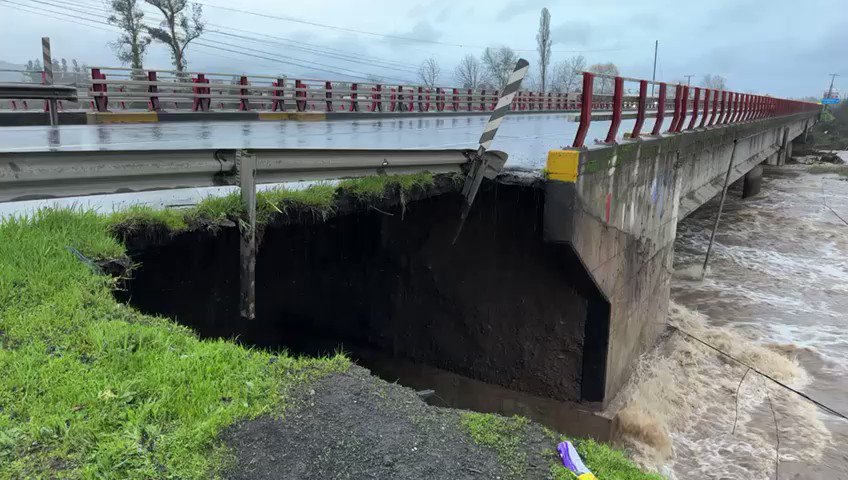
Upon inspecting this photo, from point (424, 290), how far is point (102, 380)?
21.3ft

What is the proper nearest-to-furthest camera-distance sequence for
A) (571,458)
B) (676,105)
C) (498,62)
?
1. (571,458)
2. (676,105)
3. (498,62)

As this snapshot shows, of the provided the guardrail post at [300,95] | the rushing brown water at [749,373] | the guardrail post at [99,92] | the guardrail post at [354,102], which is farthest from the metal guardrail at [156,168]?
the guardrail post at [354,102]

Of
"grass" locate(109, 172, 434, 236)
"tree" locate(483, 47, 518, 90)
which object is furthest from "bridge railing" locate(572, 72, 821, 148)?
"tree" locate(483, 47, 518, 90)

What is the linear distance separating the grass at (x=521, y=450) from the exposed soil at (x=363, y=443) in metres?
0.03

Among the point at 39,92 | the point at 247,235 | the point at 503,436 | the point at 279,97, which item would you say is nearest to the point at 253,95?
the point at 279,97

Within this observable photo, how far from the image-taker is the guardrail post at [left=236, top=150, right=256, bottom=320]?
4.80 m

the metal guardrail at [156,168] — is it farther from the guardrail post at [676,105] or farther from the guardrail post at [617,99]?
the guardrail post at [676,105]

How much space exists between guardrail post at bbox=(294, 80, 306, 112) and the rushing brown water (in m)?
13.4

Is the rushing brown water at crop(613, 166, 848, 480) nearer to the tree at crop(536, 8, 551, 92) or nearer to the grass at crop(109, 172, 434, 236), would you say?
the grass at crop(109, 172, 434, 236)

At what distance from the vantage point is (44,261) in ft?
13.7

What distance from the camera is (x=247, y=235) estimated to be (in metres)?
5.06

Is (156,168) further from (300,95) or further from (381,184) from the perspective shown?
(300,95)

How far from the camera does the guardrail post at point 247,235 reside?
15.8ft

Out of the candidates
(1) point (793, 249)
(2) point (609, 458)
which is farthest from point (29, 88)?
(1) point (793, 249)
